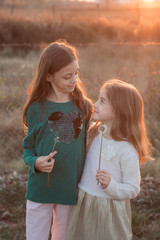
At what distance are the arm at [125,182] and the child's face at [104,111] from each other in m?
0.27

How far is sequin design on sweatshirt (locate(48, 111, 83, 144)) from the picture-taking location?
2084mm

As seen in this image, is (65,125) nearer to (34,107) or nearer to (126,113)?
(34,107)

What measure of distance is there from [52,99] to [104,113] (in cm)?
36

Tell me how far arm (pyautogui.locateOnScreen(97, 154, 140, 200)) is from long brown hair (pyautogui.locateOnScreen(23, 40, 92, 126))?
45cm

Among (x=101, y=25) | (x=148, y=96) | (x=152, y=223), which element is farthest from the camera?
(x=101, y=25)

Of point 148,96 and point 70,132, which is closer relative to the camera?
point 70,132

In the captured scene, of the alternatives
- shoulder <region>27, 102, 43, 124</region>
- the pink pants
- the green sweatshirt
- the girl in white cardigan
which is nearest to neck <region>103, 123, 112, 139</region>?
the girl in white cardigan

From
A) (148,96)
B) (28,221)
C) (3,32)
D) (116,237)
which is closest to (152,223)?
(116,237)

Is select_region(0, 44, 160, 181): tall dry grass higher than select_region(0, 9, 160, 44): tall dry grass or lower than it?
lower

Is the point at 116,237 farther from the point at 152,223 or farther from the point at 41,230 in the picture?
the point at 152,223

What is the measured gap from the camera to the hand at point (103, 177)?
6.28 feet

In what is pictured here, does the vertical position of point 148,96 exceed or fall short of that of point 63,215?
it exceeds it

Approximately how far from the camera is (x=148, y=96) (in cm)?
560

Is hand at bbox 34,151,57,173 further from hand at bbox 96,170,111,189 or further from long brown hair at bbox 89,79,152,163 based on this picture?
long brown hair at bbox 89,79,152,163
